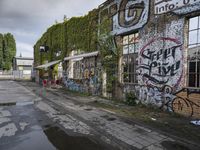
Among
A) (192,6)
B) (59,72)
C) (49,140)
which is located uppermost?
(192,6)

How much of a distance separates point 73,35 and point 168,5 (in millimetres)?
9331

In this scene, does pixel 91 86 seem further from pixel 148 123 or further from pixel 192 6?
pixel 192 6

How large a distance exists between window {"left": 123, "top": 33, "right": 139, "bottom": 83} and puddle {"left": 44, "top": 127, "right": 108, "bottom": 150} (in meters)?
5.29

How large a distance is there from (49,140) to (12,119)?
100 inches

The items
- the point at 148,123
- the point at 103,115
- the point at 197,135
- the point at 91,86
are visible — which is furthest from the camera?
the point at 91,86

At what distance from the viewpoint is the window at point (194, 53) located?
6.13m

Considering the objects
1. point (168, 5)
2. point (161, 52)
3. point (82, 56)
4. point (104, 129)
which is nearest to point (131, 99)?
point (161, 52)

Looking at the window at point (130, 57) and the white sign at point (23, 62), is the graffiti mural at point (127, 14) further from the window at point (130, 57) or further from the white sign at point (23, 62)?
the white sign at point (23, 62)

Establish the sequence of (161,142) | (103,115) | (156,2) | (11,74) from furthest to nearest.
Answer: (11,74)
(156,2)
(103,115)
(161,142)

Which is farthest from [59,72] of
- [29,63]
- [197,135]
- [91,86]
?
[29,63]

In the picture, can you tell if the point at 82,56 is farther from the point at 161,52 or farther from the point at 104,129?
the point at 104,129

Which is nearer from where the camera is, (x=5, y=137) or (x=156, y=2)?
(x=5, y=137)

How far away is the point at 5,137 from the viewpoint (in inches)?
170

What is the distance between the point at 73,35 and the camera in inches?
579
